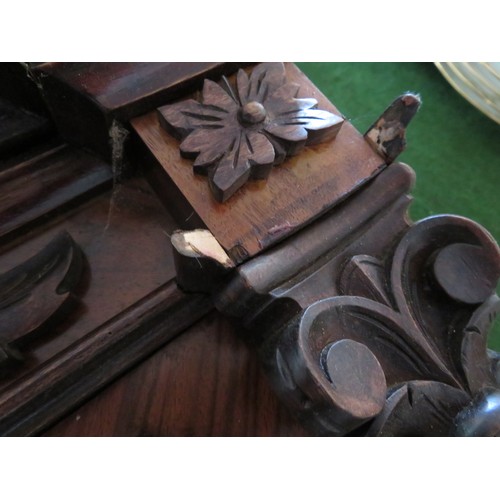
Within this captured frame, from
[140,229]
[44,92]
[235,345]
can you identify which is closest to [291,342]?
[235,345]

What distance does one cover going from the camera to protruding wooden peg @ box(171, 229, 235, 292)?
1.75 ft

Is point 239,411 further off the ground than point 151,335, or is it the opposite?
point 151,335

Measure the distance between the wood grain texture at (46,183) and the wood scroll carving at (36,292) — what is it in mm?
61

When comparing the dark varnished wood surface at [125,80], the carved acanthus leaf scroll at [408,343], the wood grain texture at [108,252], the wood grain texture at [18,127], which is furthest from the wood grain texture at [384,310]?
the wood grain texture at [18,127]

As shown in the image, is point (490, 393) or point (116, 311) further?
point (116, 311)

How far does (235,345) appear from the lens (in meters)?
0.67

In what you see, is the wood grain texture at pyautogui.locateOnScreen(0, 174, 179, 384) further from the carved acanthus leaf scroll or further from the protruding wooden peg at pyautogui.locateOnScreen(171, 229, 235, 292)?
the carved acanthus leaf scroll

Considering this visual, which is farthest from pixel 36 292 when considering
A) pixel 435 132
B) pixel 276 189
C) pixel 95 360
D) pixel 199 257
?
pixel 435 132

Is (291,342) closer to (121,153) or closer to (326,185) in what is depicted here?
Result: (326,185)

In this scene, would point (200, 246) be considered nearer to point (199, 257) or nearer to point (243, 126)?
point (199, 257)

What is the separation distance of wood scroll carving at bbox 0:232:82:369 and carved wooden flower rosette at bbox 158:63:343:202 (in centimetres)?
21

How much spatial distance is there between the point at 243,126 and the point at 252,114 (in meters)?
0.02

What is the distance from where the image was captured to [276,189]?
0.61 metres

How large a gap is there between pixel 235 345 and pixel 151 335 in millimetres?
119
